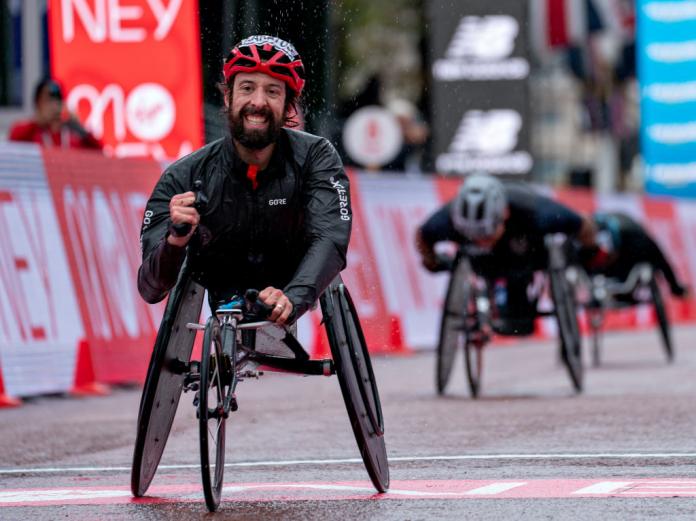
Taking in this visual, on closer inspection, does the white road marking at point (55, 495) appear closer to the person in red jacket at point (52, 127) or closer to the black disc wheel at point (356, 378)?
the black disc wheel at point (356, 378)

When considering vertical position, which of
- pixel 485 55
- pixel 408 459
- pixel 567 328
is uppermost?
pixel 408 459

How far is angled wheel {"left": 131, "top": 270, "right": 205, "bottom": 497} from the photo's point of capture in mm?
6645

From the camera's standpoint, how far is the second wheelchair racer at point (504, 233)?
12.1 meters

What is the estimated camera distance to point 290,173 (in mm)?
6938

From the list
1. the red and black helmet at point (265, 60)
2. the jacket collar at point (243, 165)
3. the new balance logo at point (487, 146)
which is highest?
the red and black helmet at point (265, 60)

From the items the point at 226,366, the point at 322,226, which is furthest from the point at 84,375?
the point at 226,366

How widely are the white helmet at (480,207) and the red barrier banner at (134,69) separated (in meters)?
3.70

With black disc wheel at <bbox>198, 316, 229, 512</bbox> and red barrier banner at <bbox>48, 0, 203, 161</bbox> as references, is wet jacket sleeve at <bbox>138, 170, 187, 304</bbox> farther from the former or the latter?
red barrier banner at <bbox>48, 0, 203, 161</bbox>

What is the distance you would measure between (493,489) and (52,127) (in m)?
7.84

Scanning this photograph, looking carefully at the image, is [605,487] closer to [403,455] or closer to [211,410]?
[211,410]

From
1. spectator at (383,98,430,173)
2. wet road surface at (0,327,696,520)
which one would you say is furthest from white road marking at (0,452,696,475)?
spectator at (383,98,430,173)

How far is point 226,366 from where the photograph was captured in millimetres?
6453

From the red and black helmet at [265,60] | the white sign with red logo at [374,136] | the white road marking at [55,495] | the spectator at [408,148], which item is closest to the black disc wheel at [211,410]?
the white road marking at [55,495]

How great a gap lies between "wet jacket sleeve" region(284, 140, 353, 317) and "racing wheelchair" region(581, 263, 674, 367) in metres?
→ 10.0
